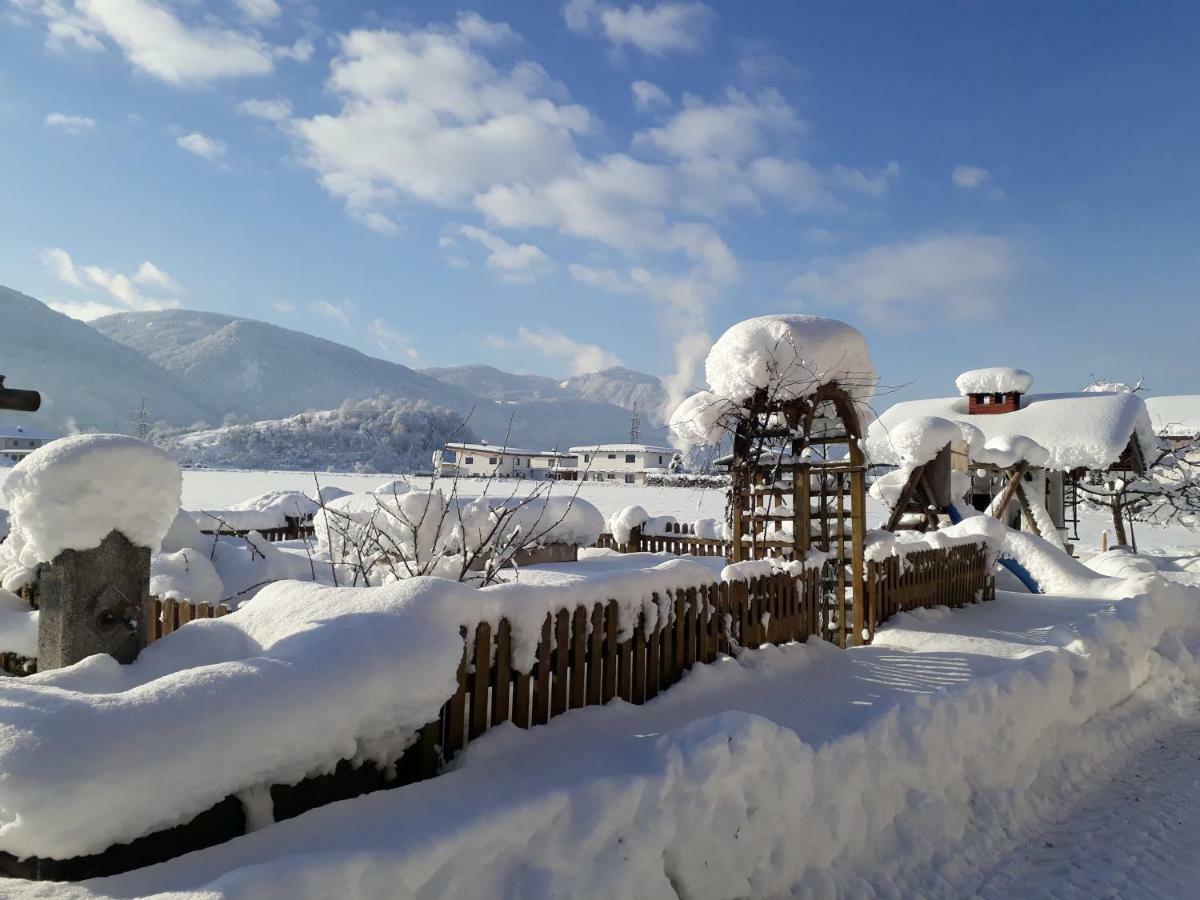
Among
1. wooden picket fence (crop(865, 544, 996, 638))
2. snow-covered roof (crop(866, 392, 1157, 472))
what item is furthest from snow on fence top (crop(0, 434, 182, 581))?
snow-covered roof (crop(866, 392, 1157, 472))

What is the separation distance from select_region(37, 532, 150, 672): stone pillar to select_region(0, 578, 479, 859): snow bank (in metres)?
0.50

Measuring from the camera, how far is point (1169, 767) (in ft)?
18.9

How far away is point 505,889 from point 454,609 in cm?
128

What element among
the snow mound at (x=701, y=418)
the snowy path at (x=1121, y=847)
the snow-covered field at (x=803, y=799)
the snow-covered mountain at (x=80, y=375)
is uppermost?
the snow-covered mountain at (x=80, y=375)

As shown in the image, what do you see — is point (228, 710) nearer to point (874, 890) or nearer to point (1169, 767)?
point (874, 890)

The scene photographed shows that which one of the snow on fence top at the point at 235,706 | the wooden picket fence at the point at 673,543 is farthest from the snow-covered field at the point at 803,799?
the wooden picket fence at the point at 673,543

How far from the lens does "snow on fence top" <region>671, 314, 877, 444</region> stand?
7.47 meters

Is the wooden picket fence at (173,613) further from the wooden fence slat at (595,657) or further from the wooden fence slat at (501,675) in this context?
the wooden fence slat at (595,657)

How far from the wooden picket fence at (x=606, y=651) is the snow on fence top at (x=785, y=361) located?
2.20 m

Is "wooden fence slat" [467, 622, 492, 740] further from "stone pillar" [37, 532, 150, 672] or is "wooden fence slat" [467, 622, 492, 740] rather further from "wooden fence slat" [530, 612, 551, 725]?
"stone pillar" [37, 532, 150, 672]

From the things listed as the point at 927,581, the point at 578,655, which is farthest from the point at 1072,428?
the point at 578,655

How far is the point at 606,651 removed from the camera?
4.59 meters

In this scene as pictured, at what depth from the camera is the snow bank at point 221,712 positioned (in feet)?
7.06

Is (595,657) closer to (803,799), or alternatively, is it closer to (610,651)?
(610,651)
